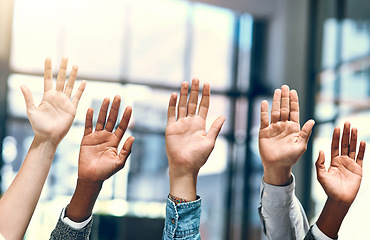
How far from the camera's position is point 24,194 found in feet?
3.37

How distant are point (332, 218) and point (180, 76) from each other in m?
4.27

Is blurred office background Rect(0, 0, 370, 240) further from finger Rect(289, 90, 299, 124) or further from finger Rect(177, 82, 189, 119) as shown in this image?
finger Rect(177, 82, 189, 119)

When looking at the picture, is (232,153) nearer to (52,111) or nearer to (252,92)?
(252,92)

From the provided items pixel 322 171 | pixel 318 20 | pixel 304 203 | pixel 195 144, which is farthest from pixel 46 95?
pixel 318 20

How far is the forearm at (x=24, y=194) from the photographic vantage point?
39.4 inches

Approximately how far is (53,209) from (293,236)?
389 centimetres

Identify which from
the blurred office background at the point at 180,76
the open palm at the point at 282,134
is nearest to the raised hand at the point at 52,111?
the open palm at the point at 282,134

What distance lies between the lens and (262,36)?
579cm

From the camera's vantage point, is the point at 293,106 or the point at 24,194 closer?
the point at 24,194

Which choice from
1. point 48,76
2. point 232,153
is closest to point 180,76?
point 232,153

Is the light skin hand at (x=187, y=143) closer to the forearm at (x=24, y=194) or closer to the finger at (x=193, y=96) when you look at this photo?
the finger at (x=193, y=96)

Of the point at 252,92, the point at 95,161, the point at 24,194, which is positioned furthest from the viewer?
the point at 252,92

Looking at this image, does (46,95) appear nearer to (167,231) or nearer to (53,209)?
(167,231)

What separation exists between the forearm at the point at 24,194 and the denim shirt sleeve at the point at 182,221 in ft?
1.06
